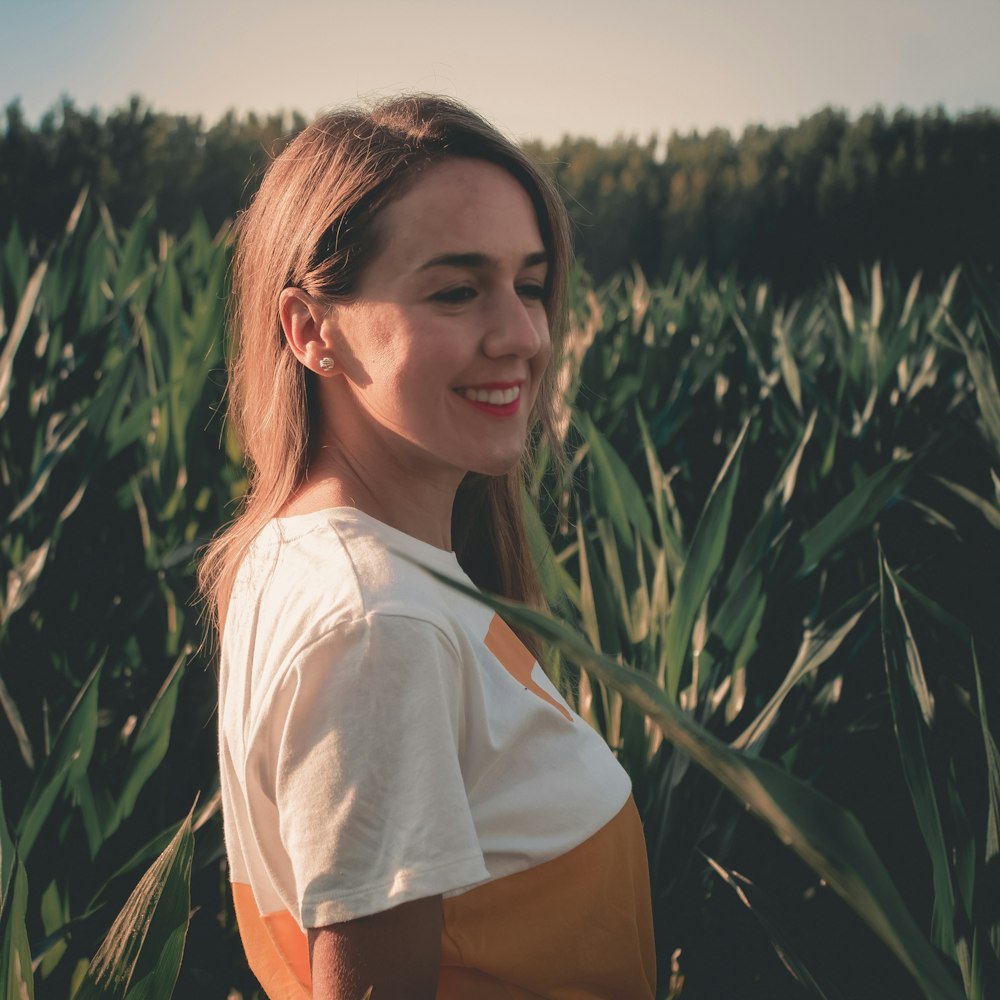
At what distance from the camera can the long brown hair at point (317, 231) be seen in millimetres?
863

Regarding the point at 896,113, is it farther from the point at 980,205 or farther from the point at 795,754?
the point at 795,754

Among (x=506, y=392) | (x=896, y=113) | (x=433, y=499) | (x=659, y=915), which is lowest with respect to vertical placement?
(x=659, y=915)

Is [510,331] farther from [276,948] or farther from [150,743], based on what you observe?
[150,743]

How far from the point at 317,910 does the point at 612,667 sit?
0.36 metres

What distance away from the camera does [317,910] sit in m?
0.67

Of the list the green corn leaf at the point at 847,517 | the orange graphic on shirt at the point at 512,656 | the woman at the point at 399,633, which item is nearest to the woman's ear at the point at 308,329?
the woman at the point at 399,633

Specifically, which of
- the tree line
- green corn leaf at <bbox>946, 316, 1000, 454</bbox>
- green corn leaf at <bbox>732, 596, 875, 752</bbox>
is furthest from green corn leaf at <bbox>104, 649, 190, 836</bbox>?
the tree line

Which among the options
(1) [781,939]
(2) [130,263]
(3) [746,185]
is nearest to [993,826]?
(1) [781,939]

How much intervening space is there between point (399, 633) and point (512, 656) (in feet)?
0.63

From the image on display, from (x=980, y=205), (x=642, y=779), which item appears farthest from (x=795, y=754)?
(x=980, y=205)

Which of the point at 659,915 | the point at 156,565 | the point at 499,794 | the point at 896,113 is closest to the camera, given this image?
the point at 499,794

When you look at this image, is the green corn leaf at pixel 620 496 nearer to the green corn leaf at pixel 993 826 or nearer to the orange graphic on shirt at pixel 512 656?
the orange graphic on shirt at pixel 512 656

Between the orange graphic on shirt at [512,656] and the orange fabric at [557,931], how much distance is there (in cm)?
11

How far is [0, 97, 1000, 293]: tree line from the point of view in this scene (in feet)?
50.0
